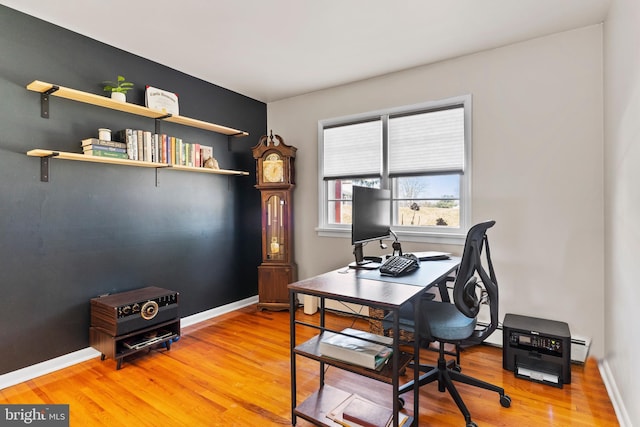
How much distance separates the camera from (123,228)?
2777 mm

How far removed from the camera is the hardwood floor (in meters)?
1.82

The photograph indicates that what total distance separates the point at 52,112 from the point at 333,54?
2.25 m

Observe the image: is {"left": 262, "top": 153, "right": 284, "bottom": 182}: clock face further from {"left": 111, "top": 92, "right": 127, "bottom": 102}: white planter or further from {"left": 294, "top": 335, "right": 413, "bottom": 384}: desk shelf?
{"left": 294, "top": 335, "right": 413, "bottom": 384}: desk shelf

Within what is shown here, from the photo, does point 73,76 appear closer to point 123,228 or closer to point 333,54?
point 123,228

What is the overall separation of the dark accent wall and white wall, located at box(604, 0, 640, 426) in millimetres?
2961

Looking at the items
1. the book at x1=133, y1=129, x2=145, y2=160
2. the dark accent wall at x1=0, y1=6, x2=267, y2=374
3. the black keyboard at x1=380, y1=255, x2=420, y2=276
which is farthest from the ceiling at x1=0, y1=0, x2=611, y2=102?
the black keyboard at x1=380, y1=255, x2=420, y2=276

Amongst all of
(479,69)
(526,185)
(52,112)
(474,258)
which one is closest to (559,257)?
(526,185)

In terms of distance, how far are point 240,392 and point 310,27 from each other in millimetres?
2615

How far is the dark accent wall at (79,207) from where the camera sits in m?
2.21

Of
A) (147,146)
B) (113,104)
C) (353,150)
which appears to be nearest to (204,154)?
(147,146)

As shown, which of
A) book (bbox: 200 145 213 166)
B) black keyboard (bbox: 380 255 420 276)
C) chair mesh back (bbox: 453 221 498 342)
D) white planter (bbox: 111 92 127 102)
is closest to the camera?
chair mesh back (bbox: 453 221 498 342)

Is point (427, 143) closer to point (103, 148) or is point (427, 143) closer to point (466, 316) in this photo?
point (466, 316)

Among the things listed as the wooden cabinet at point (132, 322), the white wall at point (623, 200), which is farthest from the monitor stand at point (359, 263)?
the wooden cabinet at point (132, 322)

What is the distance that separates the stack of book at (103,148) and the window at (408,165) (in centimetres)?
199
